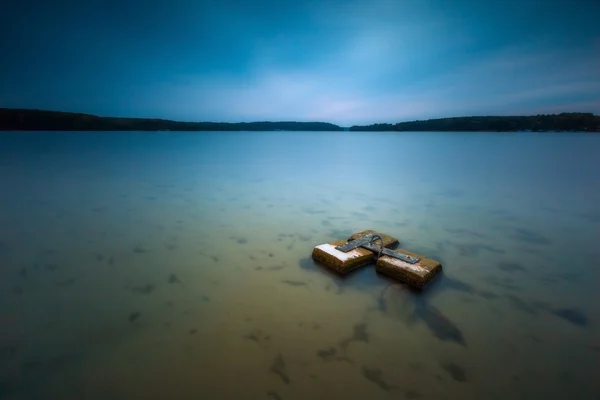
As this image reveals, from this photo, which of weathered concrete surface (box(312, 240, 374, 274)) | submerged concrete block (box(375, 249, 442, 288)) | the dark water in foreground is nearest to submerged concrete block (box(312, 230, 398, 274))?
weathered concrete surface (box(312, 240, 374, 274))

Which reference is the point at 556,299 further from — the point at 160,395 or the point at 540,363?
the point at 160,395

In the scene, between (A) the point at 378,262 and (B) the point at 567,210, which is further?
(B) the point at 567,210

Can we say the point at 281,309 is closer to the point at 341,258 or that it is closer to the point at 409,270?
the point at 341,258

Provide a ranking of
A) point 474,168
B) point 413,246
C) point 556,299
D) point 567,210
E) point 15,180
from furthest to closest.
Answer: point 474,168 → point 15,180 → point 567,210 → point 413,246 → point 556,299

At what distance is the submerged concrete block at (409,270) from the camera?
482 cm

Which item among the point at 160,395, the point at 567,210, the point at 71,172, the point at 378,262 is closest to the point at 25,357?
the point at 160,395

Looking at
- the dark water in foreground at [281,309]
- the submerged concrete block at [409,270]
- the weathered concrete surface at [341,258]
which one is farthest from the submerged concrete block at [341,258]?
the submerged concrete block at [409,270]

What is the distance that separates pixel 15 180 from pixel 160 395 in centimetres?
1781

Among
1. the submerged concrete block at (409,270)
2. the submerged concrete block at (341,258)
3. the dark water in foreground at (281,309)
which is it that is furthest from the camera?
the submerged concrete block at (341,258)

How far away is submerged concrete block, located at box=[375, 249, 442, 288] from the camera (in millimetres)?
4820

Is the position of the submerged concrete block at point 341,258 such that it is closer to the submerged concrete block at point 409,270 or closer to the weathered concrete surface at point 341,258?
the weathered concrete surface at point 341,258

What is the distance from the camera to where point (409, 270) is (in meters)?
4.93

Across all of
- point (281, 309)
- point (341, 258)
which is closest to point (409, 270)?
point (341, 258)

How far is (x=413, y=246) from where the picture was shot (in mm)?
6898
